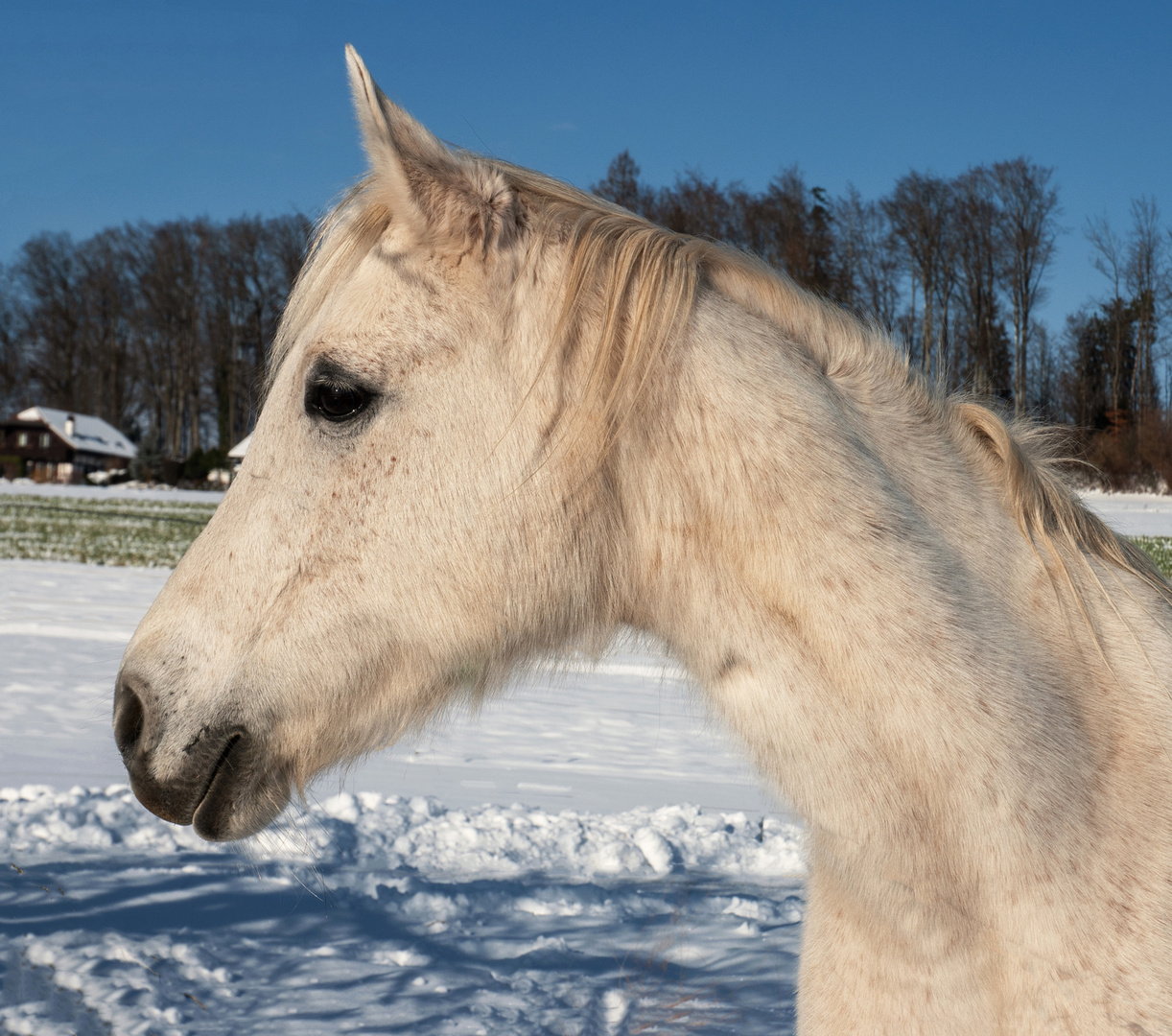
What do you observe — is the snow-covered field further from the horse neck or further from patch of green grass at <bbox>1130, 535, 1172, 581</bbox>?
patch of green grass at <bbox>1130, 535, 1172, 581</bbox>

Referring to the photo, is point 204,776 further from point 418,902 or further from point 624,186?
point 624,186

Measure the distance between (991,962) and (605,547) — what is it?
30.3 inches

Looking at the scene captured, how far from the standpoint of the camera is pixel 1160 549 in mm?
13633

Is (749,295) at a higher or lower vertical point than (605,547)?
higher

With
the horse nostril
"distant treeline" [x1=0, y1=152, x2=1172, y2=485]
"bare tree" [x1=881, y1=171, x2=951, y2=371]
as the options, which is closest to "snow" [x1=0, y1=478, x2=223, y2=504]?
"distant treeline" [x1=0, y1=152, x2=1172, y2=485]

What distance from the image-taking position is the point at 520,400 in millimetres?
1341

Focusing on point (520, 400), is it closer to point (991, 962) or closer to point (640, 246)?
point (640, 246)

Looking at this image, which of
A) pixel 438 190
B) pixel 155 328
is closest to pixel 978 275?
pixel 438 190

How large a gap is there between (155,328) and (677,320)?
58.4 meters

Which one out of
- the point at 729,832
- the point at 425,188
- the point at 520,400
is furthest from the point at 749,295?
the point at 729,832

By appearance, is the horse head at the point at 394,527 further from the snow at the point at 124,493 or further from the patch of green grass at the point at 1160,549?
the snow at the point at 124,493

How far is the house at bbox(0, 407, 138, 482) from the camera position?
189 ft

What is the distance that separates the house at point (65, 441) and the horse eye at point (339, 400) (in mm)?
62445

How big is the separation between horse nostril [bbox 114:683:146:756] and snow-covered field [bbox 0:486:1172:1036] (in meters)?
0.47
